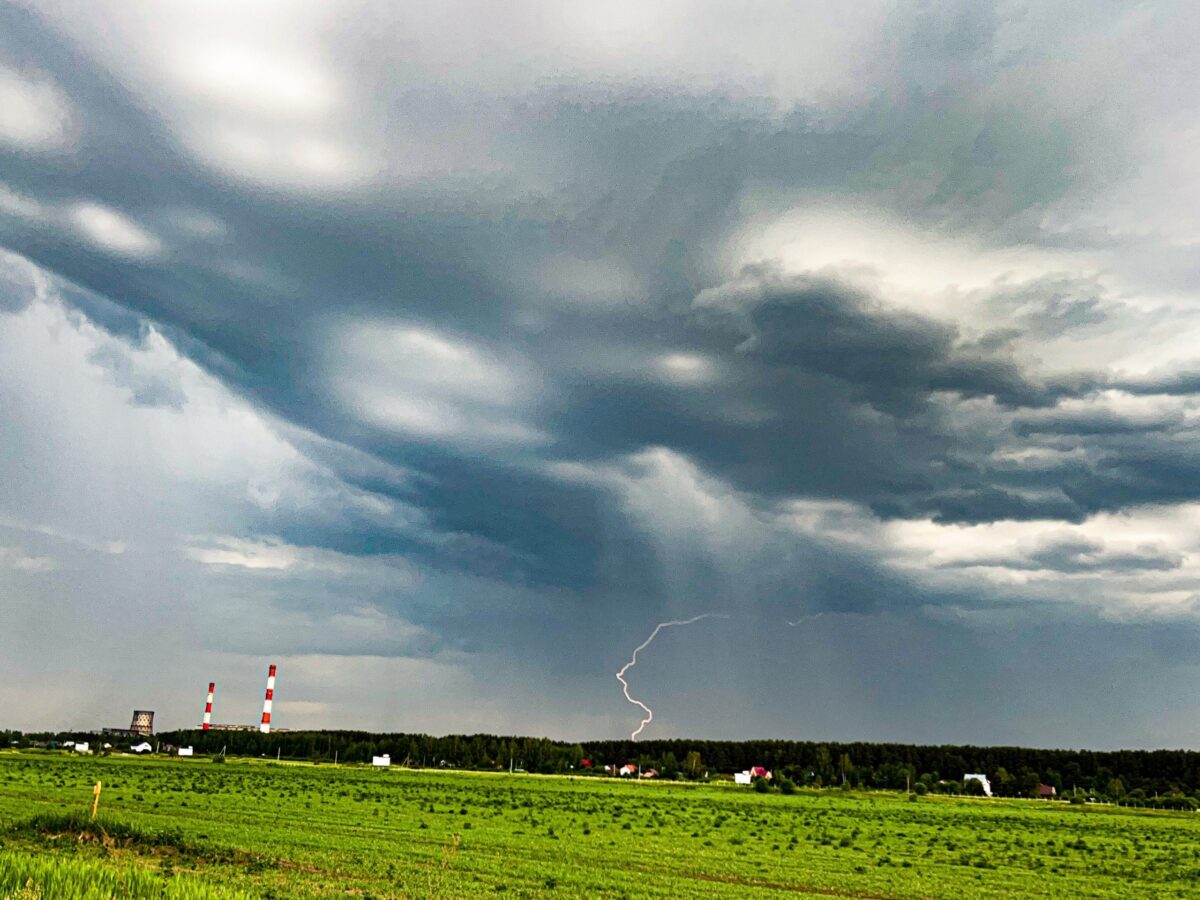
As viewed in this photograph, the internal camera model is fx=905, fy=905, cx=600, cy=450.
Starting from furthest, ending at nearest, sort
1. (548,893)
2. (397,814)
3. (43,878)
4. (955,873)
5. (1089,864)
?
(397,814) → (1089,864) → (955,873) → (548,893) → (43,878)

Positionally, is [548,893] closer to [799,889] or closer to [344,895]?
[344,895]

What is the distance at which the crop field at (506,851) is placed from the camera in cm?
3375

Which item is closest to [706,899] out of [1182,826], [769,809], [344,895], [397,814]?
[344,895]

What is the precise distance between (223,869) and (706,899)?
19147mm

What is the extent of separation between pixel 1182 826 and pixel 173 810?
369ft

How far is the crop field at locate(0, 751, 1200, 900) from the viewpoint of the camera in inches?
1329

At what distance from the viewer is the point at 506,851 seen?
48.6 meters

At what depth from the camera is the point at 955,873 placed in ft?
158

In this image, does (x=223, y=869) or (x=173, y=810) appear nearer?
(x=223, y=869)

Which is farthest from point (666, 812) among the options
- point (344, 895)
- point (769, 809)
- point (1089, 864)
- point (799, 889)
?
point (344, 895)

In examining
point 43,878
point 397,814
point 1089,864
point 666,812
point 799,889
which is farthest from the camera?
point 666,812

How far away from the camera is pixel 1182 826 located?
359 feet

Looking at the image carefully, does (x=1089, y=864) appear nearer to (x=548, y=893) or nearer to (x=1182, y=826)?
(x=548, y=893)

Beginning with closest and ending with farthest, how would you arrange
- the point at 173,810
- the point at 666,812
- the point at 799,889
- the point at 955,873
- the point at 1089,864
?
the point at 799,889 → the point at 955,873 → the point at 1089,864 → the point at 173,810 → the point at 666,812
